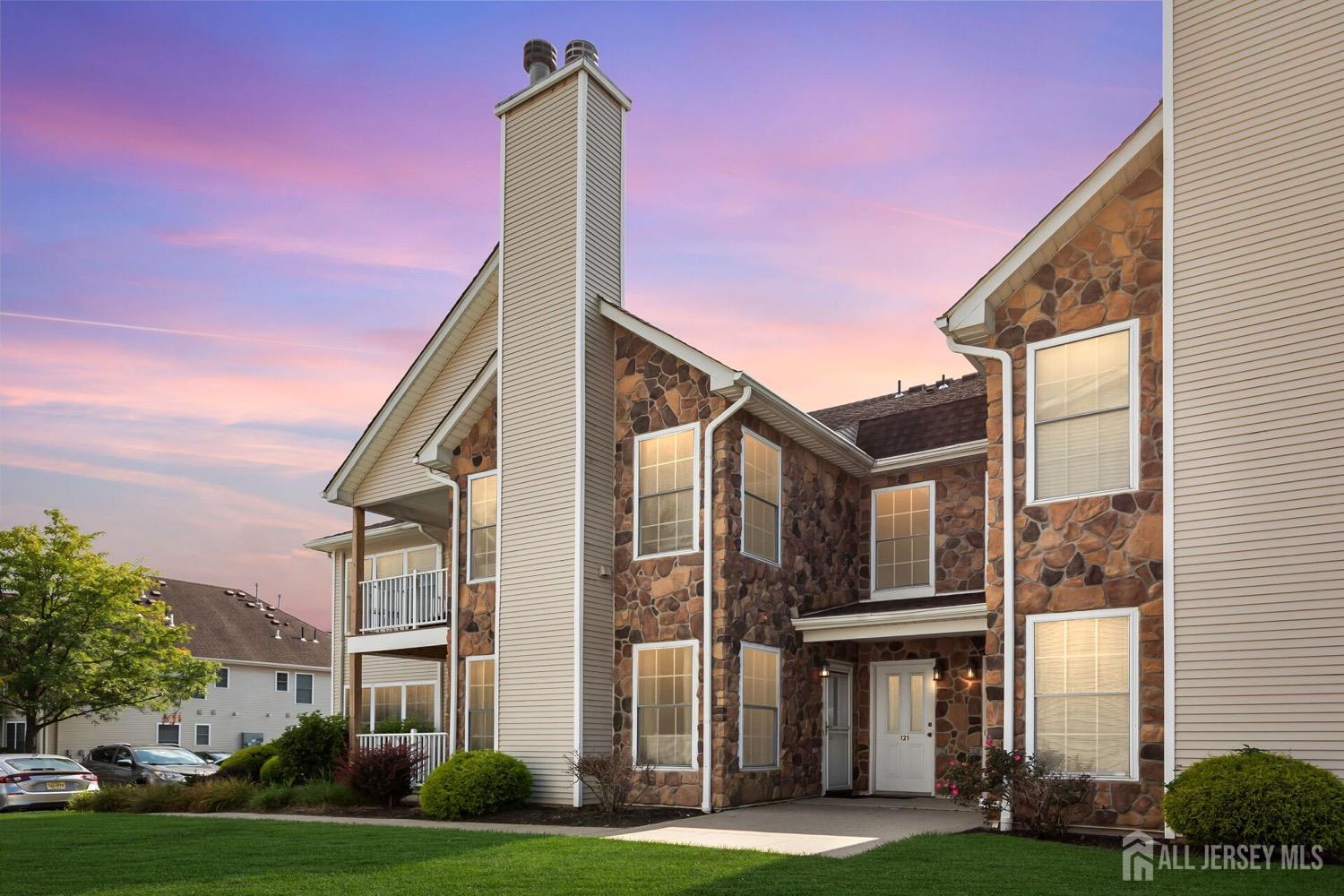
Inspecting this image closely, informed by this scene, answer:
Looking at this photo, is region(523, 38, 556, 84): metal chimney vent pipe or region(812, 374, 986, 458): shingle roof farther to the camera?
region(523, 38, 556, 84): metal chimney vent pipe

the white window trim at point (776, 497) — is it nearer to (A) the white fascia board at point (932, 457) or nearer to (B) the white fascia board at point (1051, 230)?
(A) the white fascia board at point (932, 457)

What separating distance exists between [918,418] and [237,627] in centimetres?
3187

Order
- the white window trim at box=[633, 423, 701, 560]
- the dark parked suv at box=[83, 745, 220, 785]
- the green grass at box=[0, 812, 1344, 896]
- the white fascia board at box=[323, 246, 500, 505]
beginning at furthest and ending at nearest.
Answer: the dark parked suv at box=[83, 745, 220, 785] → the white fascia board at box=[323, 246, 500, 505] → the white window trim at box=[633, 423, 701, 560] → the green grass at box=[0, 812, 1344, 896]

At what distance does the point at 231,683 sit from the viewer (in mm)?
40781

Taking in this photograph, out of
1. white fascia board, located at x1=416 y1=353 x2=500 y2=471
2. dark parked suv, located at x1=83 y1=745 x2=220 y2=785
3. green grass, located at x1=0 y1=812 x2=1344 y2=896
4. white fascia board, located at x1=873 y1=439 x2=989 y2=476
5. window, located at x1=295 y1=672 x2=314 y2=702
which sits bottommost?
window, located at x1=295 y1=672 x2=314 y2=702

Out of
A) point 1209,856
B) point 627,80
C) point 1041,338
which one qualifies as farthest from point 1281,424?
point 627,80

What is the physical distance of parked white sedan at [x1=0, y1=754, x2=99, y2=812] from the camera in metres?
20.5

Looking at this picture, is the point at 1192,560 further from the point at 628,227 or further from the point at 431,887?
the point at 628,227

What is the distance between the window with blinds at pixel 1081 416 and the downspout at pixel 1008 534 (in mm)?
287

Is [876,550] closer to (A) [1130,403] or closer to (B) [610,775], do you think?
(B) [610,775]

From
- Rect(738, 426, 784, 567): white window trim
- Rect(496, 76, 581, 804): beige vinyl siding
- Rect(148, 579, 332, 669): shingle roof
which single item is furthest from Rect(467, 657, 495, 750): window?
Rect(148, 579, 332, 669): shingle roof

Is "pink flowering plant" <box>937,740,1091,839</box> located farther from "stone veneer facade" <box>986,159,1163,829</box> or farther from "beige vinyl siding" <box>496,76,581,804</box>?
"beige vinyl siding" <box>496,76,581,804</box>

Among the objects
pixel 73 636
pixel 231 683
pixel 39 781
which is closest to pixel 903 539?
pixel 39 781

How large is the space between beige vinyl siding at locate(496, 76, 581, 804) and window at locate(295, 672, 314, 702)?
28916mm
